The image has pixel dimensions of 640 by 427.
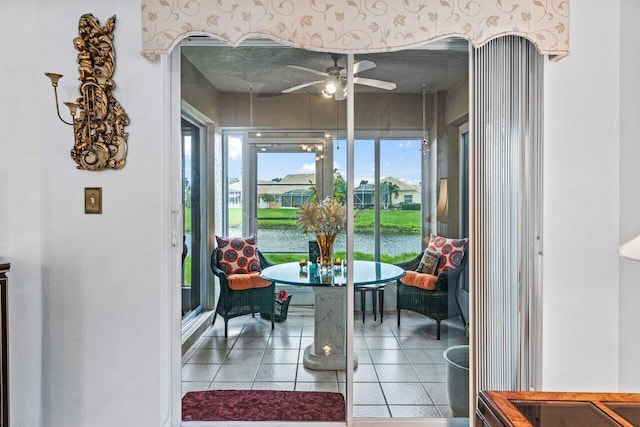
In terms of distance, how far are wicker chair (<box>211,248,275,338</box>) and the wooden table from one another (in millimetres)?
1394

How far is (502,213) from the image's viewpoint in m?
2.21

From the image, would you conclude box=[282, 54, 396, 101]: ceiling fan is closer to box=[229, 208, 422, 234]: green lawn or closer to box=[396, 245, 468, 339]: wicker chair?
box=[229, 208, 422, 234]: green lawn

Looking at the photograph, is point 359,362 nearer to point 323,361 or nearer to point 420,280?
point 323,361

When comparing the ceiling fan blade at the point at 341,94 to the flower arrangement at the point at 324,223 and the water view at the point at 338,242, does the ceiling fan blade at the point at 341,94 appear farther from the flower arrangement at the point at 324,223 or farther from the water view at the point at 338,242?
the water view at the point at 338,242

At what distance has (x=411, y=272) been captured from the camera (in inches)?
93.0

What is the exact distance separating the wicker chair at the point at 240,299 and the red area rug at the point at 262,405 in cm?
37

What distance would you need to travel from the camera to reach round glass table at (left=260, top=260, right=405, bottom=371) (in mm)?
2361

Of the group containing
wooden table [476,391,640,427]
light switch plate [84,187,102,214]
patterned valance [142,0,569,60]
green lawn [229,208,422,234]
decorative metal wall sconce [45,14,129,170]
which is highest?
patterned valance [142,0,569,60]

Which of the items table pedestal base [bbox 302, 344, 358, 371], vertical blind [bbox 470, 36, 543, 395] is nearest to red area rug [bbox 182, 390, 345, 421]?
table pedestal base [bbox 302, 344, 358, 371]

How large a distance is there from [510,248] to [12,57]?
282cm

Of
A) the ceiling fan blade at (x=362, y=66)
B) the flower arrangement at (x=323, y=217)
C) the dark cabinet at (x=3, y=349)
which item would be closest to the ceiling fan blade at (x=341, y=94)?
the ceiling fan blade at (x=362, y=66)

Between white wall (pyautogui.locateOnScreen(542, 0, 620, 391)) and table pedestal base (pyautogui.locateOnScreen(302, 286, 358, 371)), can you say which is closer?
white wall (pyautogui.locateOnScreen(542, 0, 620, 391))

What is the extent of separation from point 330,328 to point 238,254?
26.8 inches

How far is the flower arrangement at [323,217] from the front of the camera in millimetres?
2357
